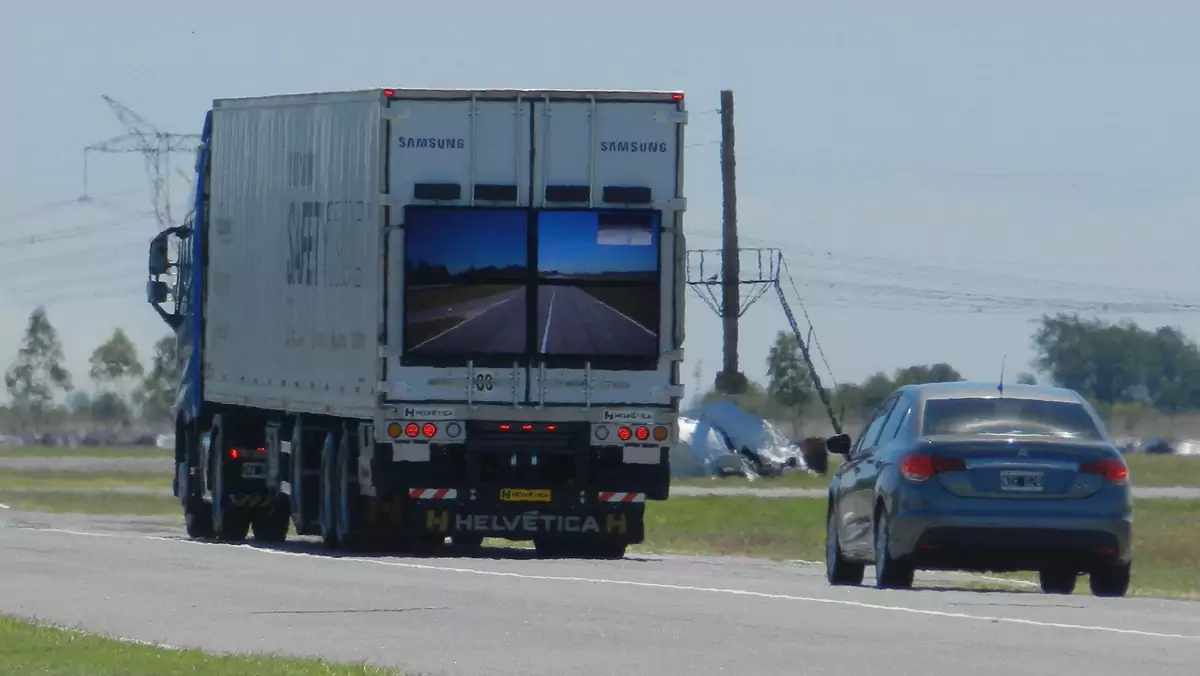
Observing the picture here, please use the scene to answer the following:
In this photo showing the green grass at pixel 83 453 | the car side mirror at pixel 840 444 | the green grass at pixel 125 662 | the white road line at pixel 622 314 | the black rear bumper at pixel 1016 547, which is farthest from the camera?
the green grass at pixel 83 453

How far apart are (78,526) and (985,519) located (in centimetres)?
2032

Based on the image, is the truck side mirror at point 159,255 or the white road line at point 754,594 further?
the truck side mirror at point 159,255

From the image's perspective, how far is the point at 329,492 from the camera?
2720 cm

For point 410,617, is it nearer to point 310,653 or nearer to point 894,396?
point 310,653

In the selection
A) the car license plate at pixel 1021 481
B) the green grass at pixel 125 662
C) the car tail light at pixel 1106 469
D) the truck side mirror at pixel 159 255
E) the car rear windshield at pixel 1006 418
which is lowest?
the green grass at pixel 125 662

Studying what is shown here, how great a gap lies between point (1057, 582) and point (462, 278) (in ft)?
20.8

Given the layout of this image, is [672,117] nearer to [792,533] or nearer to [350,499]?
[350,499]

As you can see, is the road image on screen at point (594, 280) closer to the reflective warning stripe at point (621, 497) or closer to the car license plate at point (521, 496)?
the car license plate at point (521, 496)

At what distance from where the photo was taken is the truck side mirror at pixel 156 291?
32.8 meters

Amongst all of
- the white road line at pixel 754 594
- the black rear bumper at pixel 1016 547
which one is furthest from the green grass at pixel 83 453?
the black rear bumper at pixel 1016 547

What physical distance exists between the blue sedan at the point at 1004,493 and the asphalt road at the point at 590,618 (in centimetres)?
32

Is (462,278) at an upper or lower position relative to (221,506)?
upper

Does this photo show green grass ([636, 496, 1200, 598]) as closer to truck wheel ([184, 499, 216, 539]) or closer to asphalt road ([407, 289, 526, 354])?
truck wheel ([184, 499, 216, 539])

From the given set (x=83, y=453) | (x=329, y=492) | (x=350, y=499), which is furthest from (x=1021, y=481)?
(x=83, y=453)
